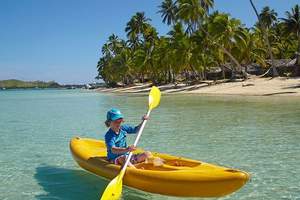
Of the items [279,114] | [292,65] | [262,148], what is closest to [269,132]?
[262,148]

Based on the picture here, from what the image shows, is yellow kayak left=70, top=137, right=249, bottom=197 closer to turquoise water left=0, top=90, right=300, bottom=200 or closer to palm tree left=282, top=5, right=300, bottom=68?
turquoise water left=0, top=90, right=300, bottom=200

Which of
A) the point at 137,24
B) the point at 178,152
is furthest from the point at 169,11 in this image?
the point at 178,152

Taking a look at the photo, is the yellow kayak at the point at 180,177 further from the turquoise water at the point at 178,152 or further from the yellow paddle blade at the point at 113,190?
the turquoise water at the point at 178,152

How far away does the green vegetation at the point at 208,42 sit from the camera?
4500cm

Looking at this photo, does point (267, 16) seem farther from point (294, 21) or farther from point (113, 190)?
→ point (113, 190)

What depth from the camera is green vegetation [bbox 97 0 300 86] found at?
1772 inches

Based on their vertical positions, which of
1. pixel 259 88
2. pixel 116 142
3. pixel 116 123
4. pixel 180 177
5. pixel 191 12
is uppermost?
pixel 191 12

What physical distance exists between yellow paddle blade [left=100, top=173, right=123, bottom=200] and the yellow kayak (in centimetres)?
26

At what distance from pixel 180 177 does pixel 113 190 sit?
0.96 meters

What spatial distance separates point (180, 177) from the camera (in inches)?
222

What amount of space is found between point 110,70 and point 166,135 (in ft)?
265

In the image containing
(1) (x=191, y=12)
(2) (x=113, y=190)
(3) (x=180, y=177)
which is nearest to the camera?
(3) (x=180, y=177)

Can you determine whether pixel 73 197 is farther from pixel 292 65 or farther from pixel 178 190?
pixel 292 65

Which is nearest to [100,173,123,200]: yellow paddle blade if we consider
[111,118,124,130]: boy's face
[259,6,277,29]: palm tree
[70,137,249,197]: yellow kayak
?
[70,137,249,197]: yellow kayak
